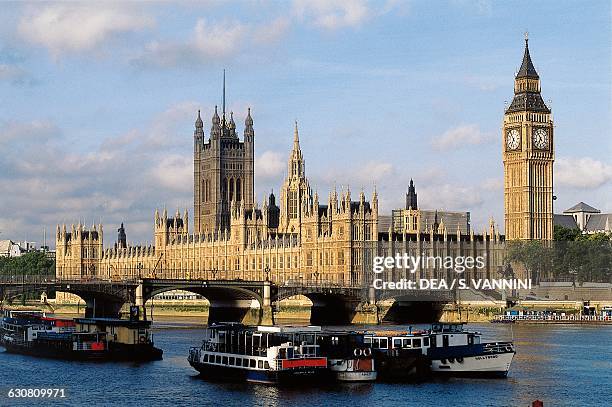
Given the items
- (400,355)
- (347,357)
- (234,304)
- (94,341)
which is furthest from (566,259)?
(347,357)

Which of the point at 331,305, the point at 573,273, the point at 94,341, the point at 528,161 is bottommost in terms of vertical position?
the point at 94,341

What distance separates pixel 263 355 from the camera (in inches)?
2872

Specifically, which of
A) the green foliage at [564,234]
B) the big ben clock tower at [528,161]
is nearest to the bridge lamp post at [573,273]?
the green foliage at [564,234]

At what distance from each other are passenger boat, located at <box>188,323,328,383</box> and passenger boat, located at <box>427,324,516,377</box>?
7.72 m

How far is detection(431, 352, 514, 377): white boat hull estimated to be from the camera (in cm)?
7706

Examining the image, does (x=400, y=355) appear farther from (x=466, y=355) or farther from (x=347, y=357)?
(x=347, y=357)

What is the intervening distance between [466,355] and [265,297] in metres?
54.7

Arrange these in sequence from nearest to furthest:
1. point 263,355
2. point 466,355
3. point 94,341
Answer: point 263,355, point 466,355, point 94,341

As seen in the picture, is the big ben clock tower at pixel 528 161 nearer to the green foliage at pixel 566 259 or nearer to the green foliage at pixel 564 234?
the green foliage at pixel 564 234

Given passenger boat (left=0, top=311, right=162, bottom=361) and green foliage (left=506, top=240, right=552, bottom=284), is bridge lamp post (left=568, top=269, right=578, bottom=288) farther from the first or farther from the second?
passenger boat (left=0, top=311, right=162, bottom=361)

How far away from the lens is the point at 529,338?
107 m

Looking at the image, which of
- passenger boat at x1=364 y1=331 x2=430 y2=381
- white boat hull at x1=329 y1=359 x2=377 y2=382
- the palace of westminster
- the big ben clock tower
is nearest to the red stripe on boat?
white boat hull at x1=329 y1=359 x2=377 y2=382

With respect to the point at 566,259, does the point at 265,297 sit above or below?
below

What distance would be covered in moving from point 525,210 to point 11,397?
365 ft
